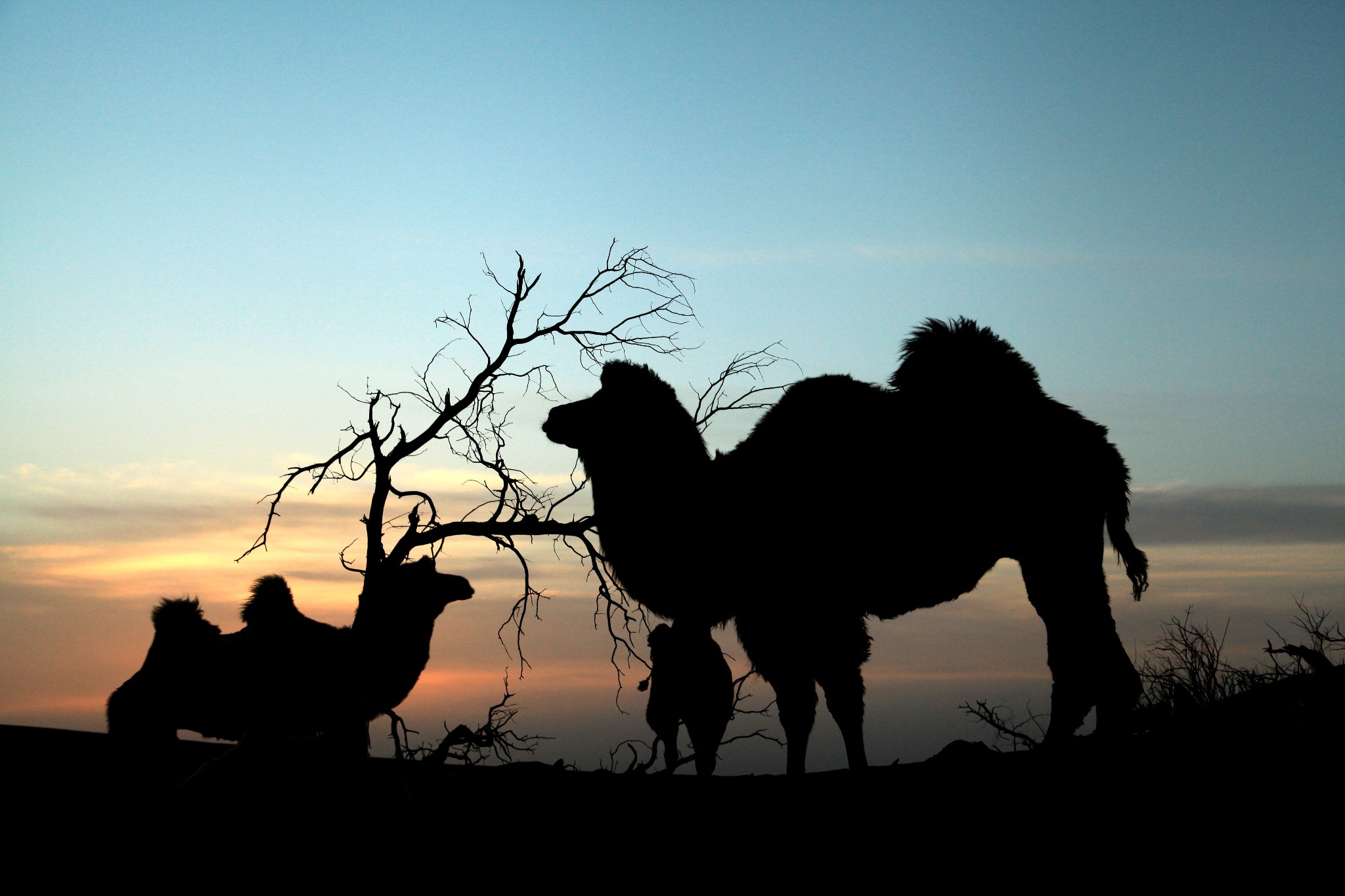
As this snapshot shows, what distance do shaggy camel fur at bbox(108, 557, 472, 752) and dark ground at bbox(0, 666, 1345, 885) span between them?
2583 millimetres

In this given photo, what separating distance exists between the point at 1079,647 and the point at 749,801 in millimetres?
3398

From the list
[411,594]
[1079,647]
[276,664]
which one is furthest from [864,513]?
[276,664]

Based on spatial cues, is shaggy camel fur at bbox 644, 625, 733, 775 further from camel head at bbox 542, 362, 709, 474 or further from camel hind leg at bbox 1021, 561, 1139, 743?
camel hind leg at bbox 1021, 561, 1139, 743

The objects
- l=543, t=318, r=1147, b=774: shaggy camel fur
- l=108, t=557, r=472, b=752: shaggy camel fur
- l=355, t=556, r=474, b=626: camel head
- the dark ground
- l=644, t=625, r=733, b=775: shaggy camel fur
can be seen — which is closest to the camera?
the dark ground

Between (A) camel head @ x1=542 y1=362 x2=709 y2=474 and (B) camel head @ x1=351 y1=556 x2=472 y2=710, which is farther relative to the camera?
(B) camel head @ x1=351 y1=556 x2=472 y2=710

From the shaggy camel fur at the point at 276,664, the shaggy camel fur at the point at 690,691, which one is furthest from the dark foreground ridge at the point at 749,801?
the shaggy camel fur at the point at 690,691

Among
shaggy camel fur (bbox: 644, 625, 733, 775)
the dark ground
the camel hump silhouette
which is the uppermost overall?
the camel hump silhouette

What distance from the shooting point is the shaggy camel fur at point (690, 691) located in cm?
827

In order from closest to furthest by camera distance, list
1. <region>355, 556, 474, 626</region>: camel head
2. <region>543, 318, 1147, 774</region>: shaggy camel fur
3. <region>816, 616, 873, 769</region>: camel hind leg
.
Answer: <region>816, 616, 873, 769</region>: camel hind leg → <region>543, 318, 1147, 774</region>: shaggy camel fur → <region>355, 556, 474, 626</region>: camel head

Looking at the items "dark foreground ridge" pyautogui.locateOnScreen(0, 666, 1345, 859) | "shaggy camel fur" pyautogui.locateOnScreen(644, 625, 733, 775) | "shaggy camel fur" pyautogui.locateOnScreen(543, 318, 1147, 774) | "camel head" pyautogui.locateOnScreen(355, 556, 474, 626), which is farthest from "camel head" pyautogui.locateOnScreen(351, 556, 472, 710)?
"dark foreground ridge" pyautogui.locateOnScreen(0, 666, 1345, 859)

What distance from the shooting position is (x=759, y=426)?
8.23 m

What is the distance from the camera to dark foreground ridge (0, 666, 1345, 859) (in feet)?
15.2

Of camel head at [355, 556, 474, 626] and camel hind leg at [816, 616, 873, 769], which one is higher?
camel head at [355, 556, 474, 626]

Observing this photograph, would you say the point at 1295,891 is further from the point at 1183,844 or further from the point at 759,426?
the point at 759,426
